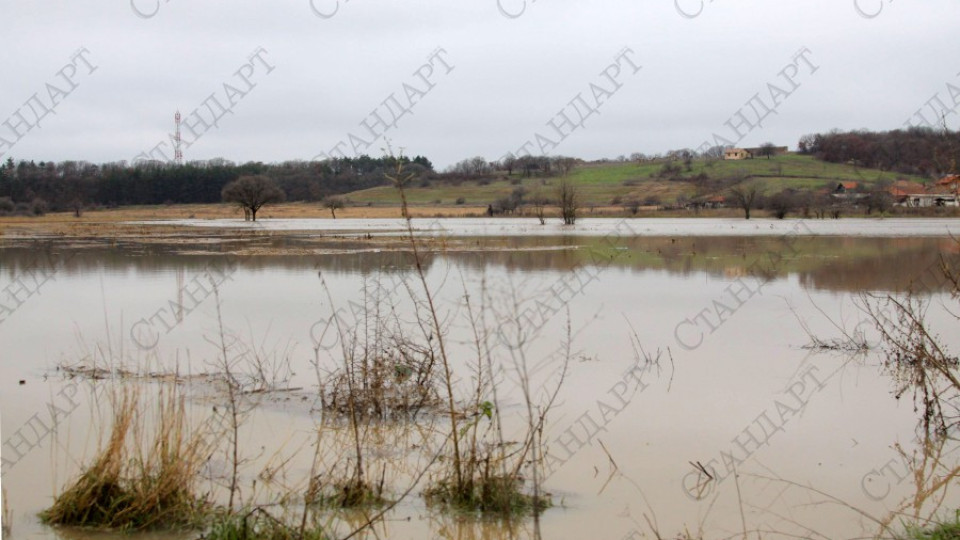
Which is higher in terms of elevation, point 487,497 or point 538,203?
point 538,203

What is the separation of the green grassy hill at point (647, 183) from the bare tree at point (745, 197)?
2284mm

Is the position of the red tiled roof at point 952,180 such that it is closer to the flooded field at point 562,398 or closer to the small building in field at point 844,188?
the flooded field at point 562,398

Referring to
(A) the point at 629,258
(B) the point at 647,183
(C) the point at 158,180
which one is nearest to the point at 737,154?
(B) the point at 647,183

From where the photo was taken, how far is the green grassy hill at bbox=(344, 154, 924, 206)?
7544 cm

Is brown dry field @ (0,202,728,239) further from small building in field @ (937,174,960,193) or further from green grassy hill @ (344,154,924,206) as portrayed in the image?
small building in field @ (937,174,960,193)

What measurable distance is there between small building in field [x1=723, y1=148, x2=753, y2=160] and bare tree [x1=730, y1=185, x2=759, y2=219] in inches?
1199

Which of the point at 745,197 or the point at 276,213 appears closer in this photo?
the point at 745,197

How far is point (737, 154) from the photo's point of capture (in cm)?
9906

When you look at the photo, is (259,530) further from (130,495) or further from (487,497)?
(487,497)

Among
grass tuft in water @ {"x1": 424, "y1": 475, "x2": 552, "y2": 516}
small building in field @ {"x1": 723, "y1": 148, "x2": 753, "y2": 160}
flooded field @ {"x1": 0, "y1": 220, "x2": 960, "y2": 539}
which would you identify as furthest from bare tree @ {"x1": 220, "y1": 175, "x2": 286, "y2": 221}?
grass tuft in water @ {"x1": 424, "y1": 475, "x2": 552, "y2": 516}

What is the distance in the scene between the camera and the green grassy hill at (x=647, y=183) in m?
75.4

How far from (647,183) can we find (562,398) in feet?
268

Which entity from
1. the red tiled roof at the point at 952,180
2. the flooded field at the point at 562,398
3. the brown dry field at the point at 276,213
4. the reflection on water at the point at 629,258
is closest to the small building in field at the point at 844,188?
the brown dry field at the point at 276,213

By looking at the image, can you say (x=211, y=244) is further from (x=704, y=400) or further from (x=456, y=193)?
(x=456, y=193)
